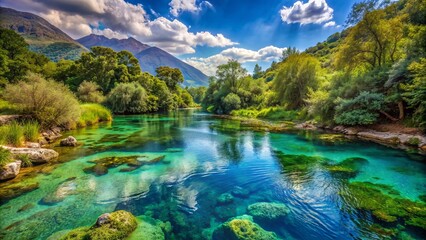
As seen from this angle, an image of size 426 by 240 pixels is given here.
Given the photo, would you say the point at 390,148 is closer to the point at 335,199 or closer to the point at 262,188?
the point at 335,199

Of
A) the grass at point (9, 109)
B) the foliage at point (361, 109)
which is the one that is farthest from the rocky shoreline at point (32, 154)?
the foliage at point (361, 109)

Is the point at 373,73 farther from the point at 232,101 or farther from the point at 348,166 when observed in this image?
the point at 232,101

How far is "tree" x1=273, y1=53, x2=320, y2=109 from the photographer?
3222 centimetres

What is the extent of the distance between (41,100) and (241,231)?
17435 millimetres

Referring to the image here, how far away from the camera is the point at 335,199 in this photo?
21.1ft

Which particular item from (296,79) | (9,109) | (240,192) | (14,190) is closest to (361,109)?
(240,192)

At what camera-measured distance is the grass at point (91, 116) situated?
22878mm

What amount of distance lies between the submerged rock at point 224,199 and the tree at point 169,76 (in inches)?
2626

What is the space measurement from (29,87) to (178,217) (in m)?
15.6

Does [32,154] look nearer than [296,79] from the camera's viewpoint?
Yes

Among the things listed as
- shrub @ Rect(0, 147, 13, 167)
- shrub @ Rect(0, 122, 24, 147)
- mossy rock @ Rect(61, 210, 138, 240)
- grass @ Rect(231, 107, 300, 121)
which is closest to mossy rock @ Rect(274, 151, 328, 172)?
mossy rock @ Rect(61, 210, 138, 240)

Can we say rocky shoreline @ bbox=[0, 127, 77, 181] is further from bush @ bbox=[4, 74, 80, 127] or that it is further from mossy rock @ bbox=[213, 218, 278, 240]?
mossy rock @ bbox=[213, 218, 278, 240]

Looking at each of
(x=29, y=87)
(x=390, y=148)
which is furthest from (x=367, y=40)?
(x=29, y=87)

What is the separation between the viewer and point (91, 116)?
25.0 metres
